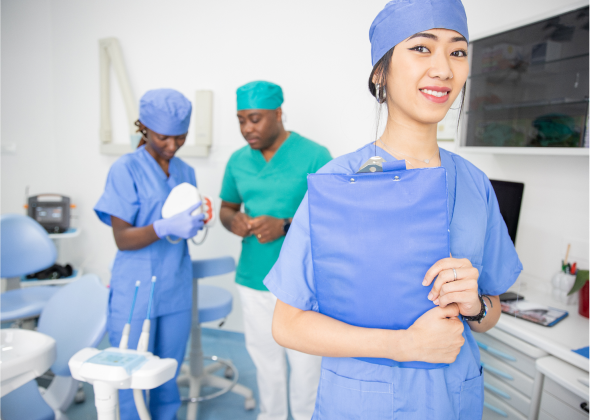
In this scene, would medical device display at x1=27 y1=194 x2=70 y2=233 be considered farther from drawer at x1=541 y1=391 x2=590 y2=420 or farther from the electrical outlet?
drawer at x1=541 y1=391 x2=590 y2=420

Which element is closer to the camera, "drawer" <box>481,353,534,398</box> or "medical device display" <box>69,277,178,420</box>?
"medical device display" <box>69,277,178,420</box>

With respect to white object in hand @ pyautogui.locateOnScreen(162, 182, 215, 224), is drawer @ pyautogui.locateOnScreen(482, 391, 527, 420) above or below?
below

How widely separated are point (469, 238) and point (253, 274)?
126 centimetres

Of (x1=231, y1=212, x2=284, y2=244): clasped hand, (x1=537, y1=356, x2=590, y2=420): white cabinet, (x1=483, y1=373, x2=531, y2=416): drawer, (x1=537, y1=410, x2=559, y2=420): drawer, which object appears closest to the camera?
(x1=537, y1=356, x2=590, y2=420): white cabinet

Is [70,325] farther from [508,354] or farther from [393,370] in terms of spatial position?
[508,354]

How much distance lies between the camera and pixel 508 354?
148cm

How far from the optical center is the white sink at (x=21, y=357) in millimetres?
987

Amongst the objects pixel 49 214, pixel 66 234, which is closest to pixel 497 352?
pixel 66 234

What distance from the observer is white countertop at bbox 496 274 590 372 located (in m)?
1.28

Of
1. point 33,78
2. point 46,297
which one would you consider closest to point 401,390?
point 46,297

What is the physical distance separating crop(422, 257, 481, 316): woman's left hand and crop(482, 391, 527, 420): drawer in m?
1.09

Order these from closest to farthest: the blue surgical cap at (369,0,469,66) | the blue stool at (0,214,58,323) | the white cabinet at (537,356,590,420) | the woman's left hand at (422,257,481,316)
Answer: the woman's left hand at (422,257,481,316) < the blue surgical cap at (369,0,469,66) < the white cabinet at (537,356,590,420) < the blue stool at (0,214,58,323)

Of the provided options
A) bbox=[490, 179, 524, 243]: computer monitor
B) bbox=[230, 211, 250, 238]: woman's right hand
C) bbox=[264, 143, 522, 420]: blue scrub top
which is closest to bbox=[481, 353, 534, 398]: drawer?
bbox=[490, 179, 524, 243]: computer monitor

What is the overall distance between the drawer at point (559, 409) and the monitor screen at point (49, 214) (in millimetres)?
3326
